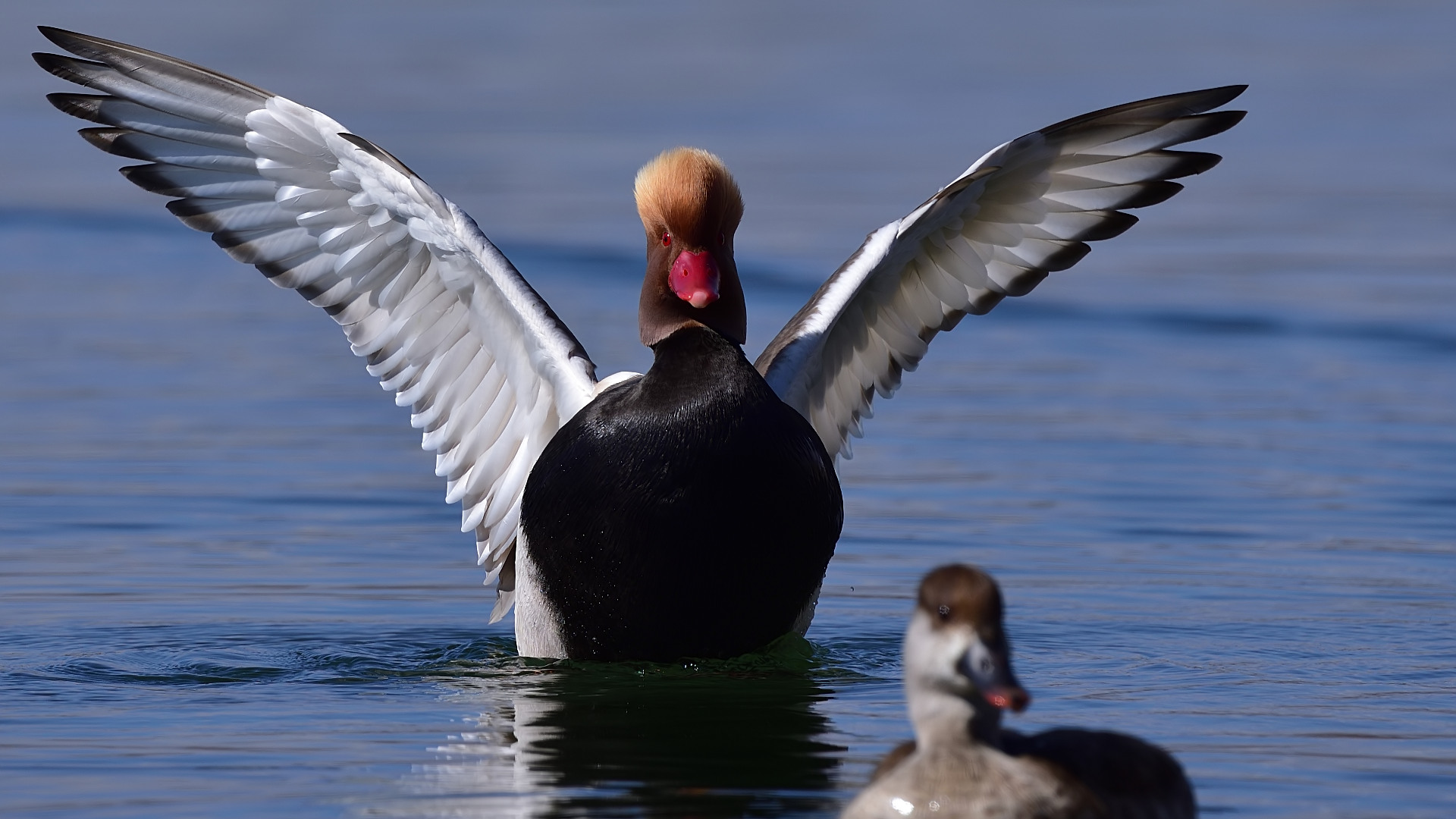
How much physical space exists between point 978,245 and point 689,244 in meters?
1.60

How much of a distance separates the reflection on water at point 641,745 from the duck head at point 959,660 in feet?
2.72

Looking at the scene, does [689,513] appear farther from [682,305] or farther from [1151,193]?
[1151,193]

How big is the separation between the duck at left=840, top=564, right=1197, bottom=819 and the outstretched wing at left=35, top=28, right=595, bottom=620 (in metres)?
3.68

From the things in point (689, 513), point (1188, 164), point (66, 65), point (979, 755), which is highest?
point (66, 65)

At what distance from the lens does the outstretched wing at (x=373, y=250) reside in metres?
9.09

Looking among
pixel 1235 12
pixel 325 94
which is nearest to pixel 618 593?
pixel 325 94

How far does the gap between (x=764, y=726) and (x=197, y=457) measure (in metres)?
5.99

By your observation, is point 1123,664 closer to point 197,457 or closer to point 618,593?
point 618,593

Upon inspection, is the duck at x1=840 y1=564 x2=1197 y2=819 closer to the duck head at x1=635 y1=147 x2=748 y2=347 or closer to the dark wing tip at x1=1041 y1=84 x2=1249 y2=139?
the duck head at x1=635 y1=147 x2=748 y2=347

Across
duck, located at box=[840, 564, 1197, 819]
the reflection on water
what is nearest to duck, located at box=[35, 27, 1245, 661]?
the reflection on water

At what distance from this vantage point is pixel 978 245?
9.64 metres

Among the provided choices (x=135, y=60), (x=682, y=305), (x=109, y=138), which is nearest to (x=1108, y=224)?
(x=682, y=305)

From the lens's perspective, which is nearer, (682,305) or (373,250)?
(682,305)

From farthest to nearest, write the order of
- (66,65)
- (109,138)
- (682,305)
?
1. (109,138)
2. (66,65)
3. (682,305)
